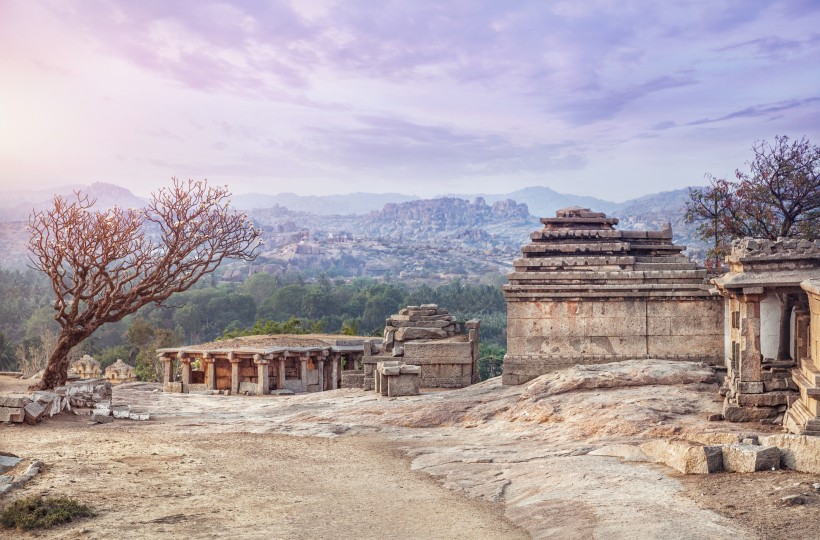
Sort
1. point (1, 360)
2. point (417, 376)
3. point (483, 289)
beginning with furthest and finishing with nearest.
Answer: point (483, 289) < point (1, 360) < point (417, 376)

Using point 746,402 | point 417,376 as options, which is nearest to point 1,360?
point 417,376

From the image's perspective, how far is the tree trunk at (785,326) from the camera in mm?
13211

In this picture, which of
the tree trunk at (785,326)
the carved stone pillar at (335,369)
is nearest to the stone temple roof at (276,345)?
the carved stone pillar at (335,369)

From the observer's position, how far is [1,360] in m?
59.7

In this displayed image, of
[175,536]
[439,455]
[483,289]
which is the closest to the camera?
[175,536]

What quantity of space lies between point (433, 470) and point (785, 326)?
6070mm

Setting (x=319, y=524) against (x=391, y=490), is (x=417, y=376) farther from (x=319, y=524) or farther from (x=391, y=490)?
(x=319, y=524)

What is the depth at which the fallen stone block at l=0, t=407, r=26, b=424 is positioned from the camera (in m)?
15.9

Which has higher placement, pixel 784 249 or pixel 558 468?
pixel 784 249

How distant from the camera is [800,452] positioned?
9078 millimetres

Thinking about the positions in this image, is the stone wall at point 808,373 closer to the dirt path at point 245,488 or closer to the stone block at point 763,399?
the stone block at point 763,399

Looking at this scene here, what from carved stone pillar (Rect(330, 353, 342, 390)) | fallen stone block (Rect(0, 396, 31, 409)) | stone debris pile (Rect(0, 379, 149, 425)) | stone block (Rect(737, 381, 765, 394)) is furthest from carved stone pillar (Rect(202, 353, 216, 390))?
stone block (Rect(737, 381, 765, 394))

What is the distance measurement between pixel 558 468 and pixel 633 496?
180cm

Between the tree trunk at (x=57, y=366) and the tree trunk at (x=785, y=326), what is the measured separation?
15.6 meters
